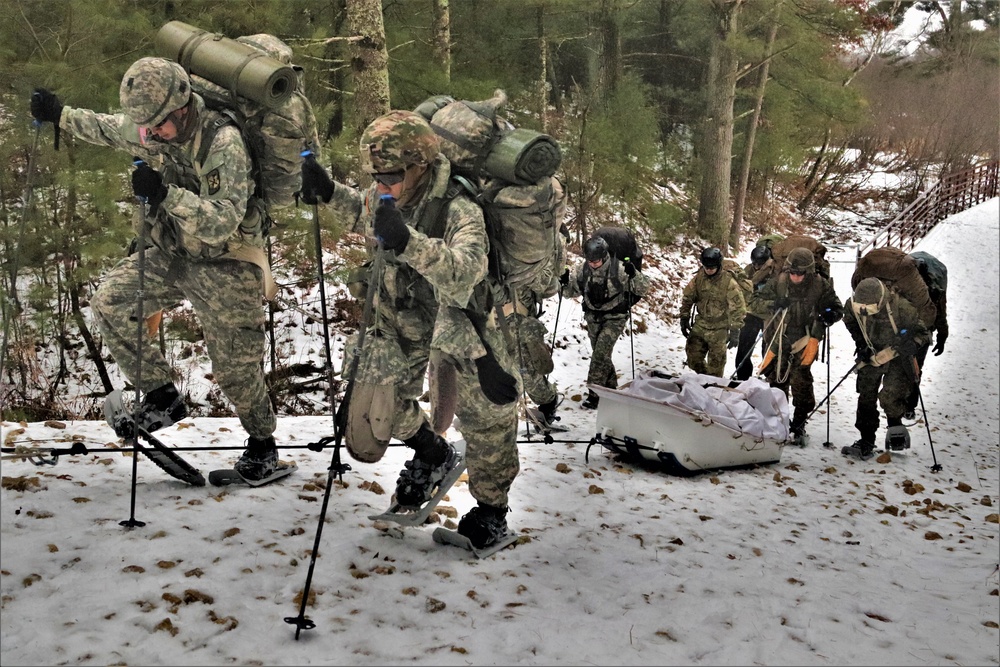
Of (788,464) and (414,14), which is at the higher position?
(414,14)

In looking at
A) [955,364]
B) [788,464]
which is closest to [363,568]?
[788,464]

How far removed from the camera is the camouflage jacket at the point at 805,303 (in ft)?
28.3

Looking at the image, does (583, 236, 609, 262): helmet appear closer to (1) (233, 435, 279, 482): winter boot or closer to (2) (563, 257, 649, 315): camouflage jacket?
(2) (563, 257, 649, 315): camouflage jacket

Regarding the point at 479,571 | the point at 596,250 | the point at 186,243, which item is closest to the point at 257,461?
the point at 186,243

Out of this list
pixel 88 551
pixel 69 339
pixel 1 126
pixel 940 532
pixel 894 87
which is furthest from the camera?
pixel 894 87

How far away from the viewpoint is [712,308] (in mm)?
9367

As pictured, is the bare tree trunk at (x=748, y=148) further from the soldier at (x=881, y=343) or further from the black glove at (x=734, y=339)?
the soldier at (x=881, y=343)

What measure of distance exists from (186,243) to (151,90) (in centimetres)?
82

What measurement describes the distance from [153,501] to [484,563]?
6.09 feet

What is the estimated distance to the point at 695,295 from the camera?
371 inches

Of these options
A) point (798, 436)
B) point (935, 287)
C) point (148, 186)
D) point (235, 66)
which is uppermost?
point (235, 66)

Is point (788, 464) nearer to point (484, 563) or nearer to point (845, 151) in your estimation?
point (484, 563)

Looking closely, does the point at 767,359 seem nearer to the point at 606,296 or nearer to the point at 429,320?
the point at 606,296

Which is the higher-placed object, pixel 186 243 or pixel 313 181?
pixel 313 181
